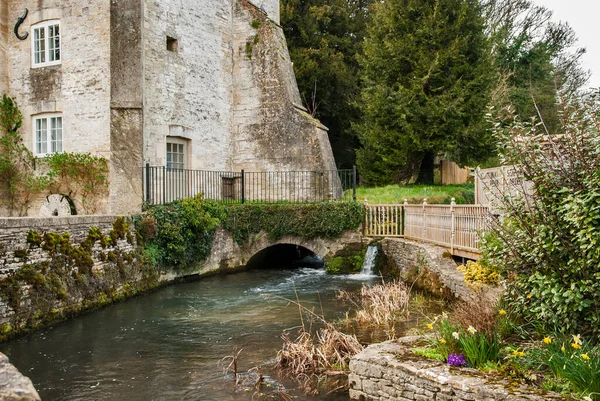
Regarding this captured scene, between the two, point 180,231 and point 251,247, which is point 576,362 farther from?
point 251,247

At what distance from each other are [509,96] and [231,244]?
19007 mm

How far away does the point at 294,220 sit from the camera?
1720cm

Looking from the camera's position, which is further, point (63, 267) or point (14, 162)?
point (14, 162)

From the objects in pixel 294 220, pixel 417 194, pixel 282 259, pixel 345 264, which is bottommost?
pixel 282 259

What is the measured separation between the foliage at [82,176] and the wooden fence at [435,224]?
900cm

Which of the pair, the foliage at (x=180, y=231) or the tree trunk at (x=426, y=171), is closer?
the foliage at (x=180, y=231)

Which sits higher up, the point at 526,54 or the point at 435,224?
the point at 526,54

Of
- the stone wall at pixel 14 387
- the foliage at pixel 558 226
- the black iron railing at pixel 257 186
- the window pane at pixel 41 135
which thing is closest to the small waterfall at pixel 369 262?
the black iron railing at pixel 257 186

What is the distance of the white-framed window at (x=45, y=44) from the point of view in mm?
17359

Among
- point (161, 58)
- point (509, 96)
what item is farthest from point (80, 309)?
point (509, 96)

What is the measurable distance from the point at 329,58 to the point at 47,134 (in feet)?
52.7

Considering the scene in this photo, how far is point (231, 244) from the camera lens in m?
17.3

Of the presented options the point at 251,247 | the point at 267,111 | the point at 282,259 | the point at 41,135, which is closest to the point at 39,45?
→ the point at 41,135

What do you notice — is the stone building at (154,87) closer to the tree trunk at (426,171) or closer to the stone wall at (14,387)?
the tree trunk at (426,171)
